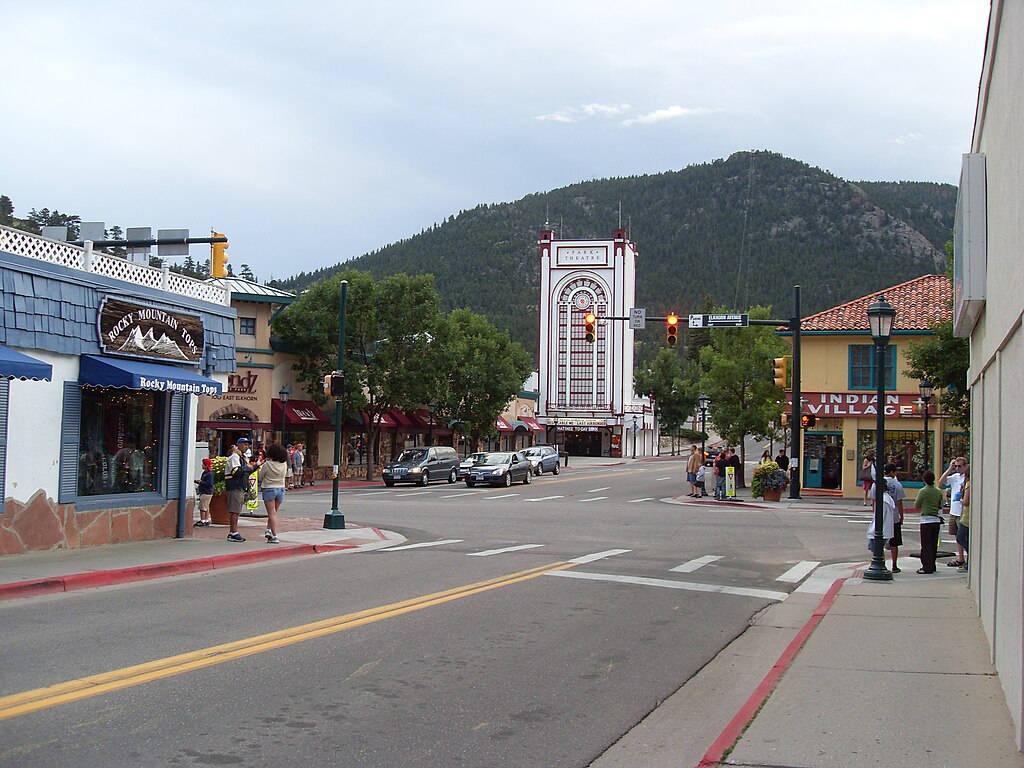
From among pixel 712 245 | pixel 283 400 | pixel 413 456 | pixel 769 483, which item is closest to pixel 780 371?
pixel 769 483

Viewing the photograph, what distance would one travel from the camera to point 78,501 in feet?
49.5

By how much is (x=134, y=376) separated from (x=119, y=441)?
1711 mm

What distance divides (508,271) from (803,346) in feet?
435

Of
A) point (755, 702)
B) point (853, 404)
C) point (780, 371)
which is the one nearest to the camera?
point (755, 702)

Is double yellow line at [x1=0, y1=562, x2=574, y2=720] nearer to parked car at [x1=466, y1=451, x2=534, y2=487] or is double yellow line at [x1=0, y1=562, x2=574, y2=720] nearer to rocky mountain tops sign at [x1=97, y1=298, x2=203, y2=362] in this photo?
rocky mountain tops sign at [x1=97, y1=298, x2=203, y2=362]

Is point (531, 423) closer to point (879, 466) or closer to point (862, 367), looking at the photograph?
point (862, 367)

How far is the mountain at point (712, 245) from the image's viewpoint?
156750 millimetres

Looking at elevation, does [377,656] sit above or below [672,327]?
below

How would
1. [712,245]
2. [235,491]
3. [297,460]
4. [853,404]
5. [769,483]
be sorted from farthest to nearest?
[712,245]
[853,404]
[769,483]
[297,460]
[235,491]

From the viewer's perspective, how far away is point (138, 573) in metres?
13.2

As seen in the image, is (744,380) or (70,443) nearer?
(70,443)

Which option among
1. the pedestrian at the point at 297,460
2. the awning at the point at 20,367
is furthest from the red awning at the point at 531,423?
the awning at the point at 20,367

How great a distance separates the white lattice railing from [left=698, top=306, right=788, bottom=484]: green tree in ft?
100

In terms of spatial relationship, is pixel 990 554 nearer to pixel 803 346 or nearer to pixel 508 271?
pixel 803 346
